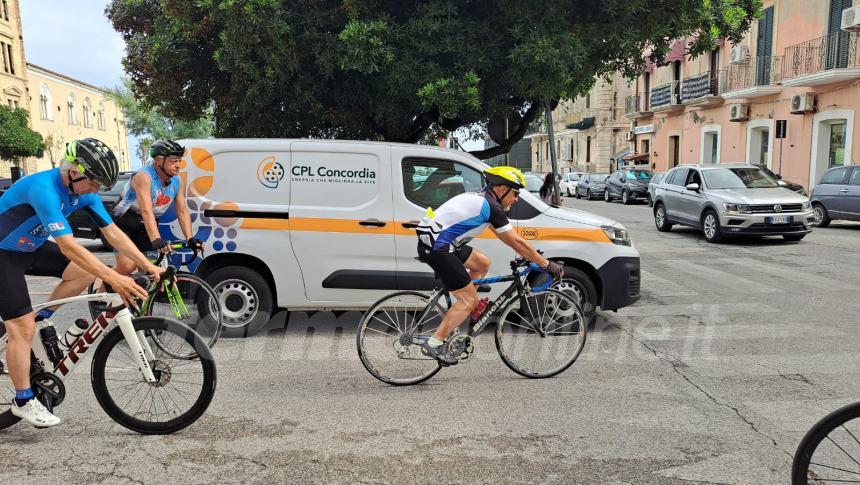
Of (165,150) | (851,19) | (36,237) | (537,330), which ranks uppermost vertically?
(851,19)

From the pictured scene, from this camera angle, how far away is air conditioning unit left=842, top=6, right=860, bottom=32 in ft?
66.7

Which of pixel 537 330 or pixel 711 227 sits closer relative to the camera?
pixel 537 330

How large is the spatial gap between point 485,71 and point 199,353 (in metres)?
6.76

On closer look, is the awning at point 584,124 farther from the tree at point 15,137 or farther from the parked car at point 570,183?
the tree at point 15,137

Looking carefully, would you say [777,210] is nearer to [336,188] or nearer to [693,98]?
[336,188]

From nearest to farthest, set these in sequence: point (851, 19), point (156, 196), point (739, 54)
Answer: point (156, 196), point (851, 19), point (739, 54)

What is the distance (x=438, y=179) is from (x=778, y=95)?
2441cm

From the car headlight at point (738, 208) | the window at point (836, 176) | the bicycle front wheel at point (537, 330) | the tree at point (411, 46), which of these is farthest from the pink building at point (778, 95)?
the bicycle front wheel at point (537, 330)

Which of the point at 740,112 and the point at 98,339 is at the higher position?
the point at 740,112

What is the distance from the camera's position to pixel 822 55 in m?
22.5

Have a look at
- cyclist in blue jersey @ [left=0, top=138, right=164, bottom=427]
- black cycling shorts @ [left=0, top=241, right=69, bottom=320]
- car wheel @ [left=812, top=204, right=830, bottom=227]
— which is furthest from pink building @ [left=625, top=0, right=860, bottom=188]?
black cycling shorts @ [left=0, top=241, right=69, bottom=320]

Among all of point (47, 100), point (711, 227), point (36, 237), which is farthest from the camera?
point (47, 100)

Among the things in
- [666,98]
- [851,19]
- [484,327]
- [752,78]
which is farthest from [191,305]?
[666,98]

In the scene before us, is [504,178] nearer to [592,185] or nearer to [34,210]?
[34,210]
